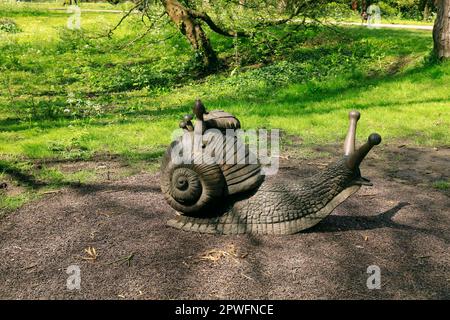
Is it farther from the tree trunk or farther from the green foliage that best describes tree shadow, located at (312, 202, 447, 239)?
the green foliage

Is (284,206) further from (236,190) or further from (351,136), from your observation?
(351,136)

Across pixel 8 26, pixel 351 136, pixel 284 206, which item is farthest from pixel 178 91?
pixel 8 26

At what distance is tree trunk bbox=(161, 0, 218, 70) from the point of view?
42.1 feet

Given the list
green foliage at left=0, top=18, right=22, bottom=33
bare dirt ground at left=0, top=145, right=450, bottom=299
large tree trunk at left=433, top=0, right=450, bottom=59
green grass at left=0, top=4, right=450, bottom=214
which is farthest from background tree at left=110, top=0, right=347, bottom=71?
bare dirt ground at left=0, top=145, right=450, bottom=299

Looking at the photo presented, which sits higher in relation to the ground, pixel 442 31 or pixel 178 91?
pixel 442 31

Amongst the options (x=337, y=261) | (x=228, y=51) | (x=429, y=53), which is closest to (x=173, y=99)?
(x=228, y=51)

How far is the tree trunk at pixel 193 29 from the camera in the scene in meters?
12.8

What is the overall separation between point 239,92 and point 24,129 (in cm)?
465

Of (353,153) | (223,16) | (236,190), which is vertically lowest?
(236,190)

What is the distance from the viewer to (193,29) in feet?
42.9

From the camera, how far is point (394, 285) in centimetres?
359

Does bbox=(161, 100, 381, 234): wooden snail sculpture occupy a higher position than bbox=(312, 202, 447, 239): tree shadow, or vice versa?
bbox=(161, 100, 381, 234): wooden snail sculpture

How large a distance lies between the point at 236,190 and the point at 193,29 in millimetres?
9470

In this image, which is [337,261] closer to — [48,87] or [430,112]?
[430,112]
